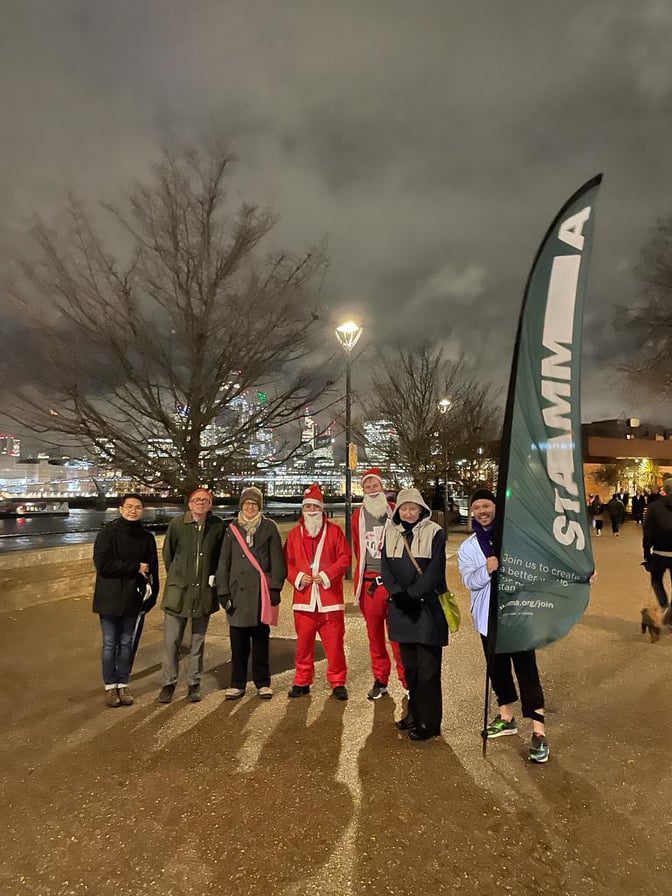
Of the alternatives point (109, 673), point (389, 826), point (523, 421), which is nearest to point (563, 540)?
point (523, 421)

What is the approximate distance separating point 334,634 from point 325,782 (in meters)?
1.48

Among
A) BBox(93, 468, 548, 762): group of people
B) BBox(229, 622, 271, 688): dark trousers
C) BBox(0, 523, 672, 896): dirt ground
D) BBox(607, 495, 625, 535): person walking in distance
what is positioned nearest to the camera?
BBox(0, 523, 672, 896): dirt ground

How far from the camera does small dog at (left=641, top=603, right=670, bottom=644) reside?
6.22 metres

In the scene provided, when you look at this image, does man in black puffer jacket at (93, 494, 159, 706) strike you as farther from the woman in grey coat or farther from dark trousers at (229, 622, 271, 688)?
dark trousers at (229, 622, 271, 688)

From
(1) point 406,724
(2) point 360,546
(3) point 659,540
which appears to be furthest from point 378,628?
(3) point 659,540

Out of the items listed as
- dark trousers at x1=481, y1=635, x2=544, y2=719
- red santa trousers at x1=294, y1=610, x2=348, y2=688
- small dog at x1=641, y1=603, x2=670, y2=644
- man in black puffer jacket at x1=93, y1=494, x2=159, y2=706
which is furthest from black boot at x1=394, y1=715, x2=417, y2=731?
small dog at x1=641, y1=603, x2=670, y2=644

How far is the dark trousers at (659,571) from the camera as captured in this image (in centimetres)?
636

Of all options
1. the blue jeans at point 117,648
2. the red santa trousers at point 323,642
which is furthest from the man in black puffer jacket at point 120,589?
the red santa trousers at point 323,642

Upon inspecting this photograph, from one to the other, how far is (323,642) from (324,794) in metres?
1.59

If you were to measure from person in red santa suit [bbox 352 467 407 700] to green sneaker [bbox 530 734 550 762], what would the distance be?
121 cm

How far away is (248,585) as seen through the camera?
468 centimetres

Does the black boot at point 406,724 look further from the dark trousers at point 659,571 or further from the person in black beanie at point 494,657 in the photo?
the dark trousers at point 659,571

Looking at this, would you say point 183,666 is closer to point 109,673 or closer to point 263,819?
point 109,673

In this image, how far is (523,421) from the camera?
11.7ft
